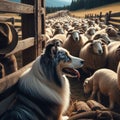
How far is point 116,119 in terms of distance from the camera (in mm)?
5020

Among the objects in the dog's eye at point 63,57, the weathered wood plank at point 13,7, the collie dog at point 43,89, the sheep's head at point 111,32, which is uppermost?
the weathered wood plank at point 13,7

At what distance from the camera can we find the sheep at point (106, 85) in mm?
6492

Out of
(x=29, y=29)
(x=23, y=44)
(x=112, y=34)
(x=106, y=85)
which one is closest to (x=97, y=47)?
(x=106, y=85)

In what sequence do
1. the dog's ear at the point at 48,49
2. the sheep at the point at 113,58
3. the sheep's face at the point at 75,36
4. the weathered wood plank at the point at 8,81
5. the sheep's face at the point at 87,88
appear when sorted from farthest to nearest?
the sheep's face at the point at 75,36
the sheep at the point at 113,58
the sheep's face at the point at 87,88
the dog's ear at the point at 48,49
the weathered wood plank at the point at 8,81

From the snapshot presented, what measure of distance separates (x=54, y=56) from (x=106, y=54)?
5664 millimetres

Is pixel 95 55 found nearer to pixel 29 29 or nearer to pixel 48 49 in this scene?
pixel 29 29

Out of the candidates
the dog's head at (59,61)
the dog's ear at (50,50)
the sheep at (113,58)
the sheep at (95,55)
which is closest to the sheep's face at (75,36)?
the sheep at (95,55)

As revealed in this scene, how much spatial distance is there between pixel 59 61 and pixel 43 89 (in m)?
0.43

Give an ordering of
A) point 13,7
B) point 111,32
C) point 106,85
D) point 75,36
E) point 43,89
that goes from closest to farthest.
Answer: point 43,89 < point 13,7 < point 106,85 < point 75,36 < point 111,32

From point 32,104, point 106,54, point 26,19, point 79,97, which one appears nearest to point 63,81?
point 32,104

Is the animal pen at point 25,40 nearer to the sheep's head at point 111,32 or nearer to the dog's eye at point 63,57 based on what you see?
the dog's eye at point 63,57

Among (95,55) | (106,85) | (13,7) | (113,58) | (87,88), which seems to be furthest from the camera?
(95,55)

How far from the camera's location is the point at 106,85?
273 inches

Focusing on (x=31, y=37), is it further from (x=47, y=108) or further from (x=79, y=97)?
(x=79, y=97)
